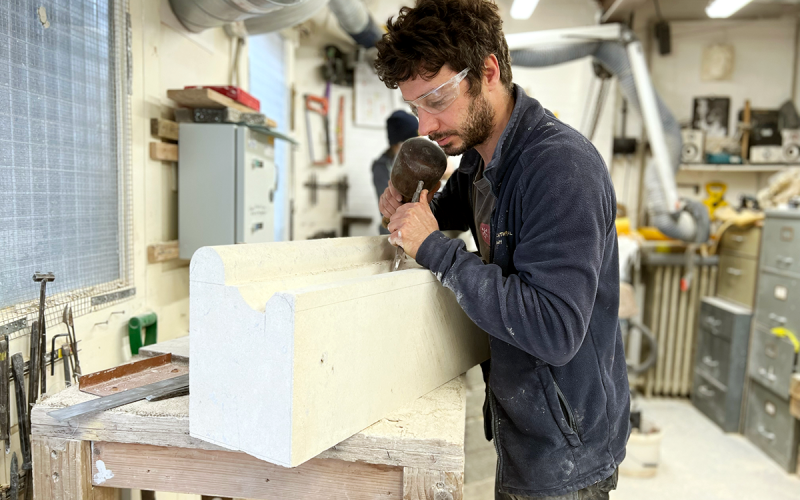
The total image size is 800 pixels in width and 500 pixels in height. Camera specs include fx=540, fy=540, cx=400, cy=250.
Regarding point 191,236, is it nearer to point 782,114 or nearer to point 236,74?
point 236,74

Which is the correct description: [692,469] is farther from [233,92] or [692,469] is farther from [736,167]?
[233,92]

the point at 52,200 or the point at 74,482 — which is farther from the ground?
the point at 52,200

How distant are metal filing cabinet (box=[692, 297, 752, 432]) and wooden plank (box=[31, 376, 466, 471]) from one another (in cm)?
342

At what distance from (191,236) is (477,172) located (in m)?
1.23

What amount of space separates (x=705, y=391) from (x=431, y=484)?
384 cm

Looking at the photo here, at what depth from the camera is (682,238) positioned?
12.8ft

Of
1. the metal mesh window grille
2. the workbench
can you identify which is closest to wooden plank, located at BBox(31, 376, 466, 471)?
the workbench

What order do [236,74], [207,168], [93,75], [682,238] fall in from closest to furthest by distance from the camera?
[93,75]
[207,168]
[236,74]
[682,238]

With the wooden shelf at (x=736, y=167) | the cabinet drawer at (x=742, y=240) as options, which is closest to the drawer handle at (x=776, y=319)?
the cabinet drawer at (x=742, y=240)

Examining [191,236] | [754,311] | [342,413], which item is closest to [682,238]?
[754,311]

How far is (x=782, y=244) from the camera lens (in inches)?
131

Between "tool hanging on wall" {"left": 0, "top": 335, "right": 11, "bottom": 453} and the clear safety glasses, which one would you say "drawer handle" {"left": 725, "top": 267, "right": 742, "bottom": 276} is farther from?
"tool hanging on wall" {"left": 0, "top": 335, "right": 11, "bottom": 453}

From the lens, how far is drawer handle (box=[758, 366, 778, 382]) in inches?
133

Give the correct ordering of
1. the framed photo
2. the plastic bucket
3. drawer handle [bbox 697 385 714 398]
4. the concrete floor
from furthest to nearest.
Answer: the framed photo → drawer handle [bbox 697 385 714 398] → the plastic bucket → the concrete floor
